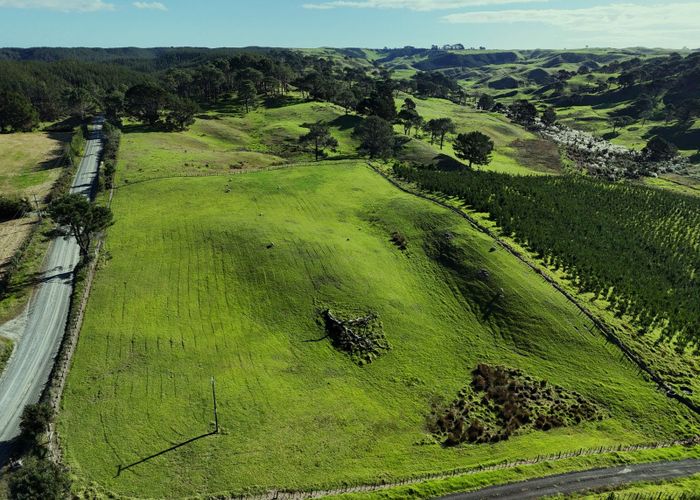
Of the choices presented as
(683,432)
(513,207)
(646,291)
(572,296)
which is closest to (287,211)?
(513,207)

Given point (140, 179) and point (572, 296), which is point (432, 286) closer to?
point (572, 296)

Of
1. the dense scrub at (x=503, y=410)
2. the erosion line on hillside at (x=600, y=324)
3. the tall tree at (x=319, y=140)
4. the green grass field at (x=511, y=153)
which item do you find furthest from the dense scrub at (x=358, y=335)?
the green grass field at (x=511, y=153)

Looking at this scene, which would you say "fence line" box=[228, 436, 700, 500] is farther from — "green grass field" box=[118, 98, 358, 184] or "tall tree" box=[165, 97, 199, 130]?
"tall tree" box=[165, 97, 199, 130]

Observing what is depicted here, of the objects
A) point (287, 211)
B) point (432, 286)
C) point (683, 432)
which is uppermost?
point (287, 211)

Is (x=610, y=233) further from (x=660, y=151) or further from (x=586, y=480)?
(x=660, y=151)

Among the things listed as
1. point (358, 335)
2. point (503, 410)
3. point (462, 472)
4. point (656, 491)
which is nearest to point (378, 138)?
point (358, 335)
